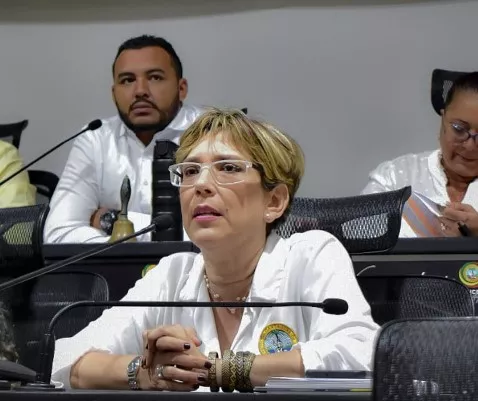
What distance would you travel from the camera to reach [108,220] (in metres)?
3.68

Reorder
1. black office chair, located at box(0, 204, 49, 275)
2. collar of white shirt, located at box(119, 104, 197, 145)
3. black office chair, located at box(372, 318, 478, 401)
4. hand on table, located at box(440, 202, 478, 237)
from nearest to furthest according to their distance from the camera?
black office chair, located at box(372, 318, 478, 401)
black office chair, located at box(0, 204, 49, 275)
hand on table, located at box(440, 202, 478, 237)
collar of white shirt, located at box(119, 104, 197, 145)

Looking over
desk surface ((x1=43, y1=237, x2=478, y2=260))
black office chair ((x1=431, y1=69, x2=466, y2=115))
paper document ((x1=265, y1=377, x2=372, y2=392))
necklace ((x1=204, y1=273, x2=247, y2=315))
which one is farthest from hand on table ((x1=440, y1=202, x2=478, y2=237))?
paper document ((x1=265, y1=377, x2=372, y2=392))

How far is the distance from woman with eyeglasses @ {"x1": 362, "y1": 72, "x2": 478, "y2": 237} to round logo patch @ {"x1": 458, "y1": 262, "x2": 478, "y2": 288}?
0.81 m

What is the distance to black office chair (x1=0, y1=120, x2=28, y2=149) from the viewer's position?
434 centimetres

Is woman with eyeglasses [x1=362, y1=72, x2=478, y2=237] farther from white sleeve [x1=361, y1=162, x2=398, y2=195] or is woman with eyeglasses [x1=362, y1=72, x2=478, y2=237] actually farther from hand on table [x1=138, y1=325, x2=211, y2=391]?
hand on table [x1=138, y1=325, x2=211, y2=391]

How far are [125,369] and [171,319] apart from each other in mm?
343

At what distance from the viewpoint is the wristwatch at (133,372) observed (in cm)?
188

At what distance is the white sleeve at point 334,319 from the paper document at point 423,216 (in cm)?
99

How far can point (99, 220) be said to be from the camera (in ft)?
12.4

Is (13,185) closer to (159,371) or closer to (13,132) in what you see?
(13,132)

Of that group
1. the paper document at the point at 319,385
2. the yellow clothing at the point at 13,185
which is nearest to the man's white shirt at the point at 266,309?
the paper document at the point at 319,385

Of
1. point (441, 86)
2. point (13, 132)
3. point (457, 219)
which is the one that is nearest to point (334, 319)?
point (457, 219)

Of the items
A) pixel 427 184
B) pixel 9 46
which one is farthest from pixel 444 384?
pixel 9 46

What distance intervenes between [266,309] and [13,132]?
96.7 inches
